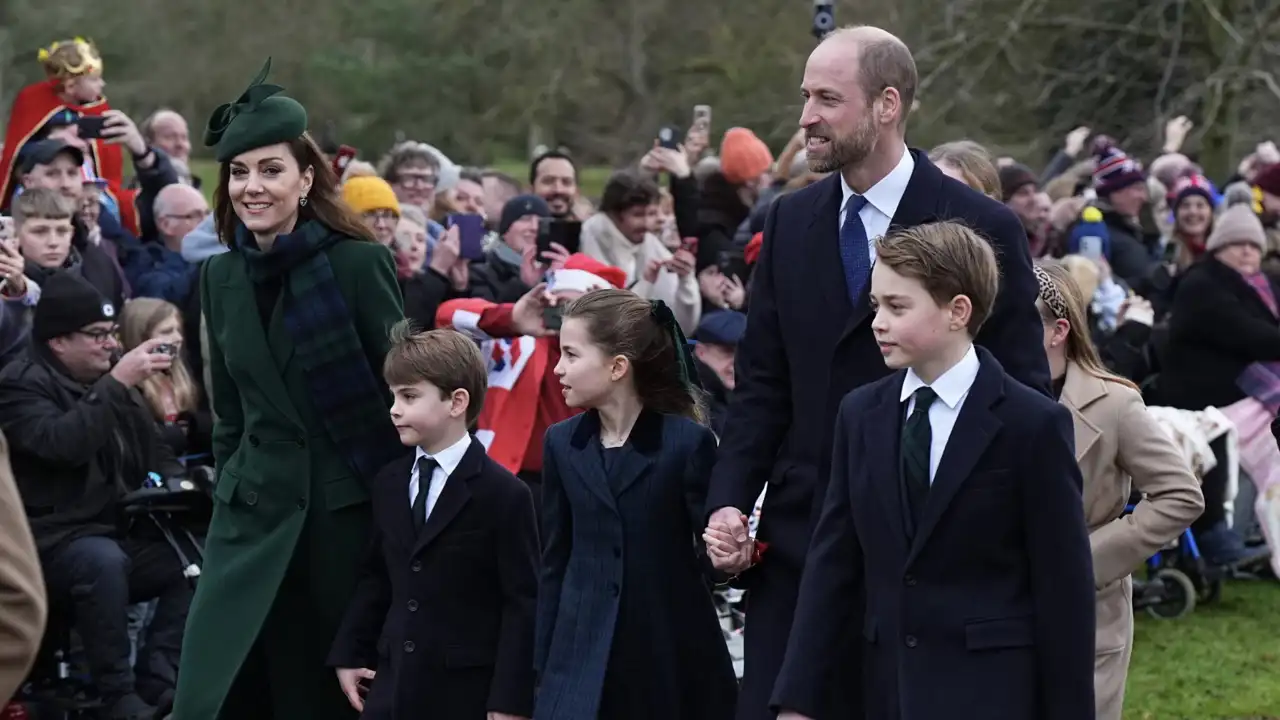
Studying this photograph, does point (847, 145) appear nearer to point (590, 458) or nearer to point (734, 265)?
point (590, 458)

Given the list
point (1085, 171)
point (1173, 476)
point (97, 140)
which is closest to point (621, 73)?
point (1085, 171)

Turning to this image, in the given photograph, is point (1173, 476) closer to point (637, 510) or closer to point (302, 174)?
point (637, 510)

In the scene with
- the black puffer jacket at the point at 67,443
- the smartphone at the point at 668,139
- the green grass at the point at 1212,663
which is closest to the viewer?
the black puffer jacket at the point at 67,443

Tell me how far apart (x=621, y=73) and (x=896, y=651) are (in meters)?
22.0

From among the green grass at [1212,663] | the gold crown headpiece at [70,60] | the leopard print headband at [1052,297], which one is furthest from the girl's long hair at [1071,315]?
→ the gold crown headpiece at [70,60]

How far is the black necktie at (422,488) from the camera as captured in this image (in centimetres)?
562

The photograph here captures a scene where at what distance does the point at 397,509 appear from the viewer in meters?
5.61

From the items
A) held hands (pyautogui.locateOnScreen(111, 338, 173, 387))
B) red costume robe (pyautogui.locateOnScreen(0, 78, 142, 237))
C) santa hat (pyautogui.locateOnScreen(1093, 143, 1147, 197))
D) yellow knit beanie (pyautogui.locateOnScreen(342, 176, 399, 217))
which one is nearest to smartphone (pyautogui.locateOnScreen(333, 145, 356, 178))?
yellow knit beanie (pyautogui.locateOnScreen(342, 176, 399, 217))

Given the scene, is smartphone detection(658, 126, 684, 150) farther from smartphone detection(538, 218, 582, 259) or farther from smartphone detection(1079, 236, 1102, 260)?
smartphone detection(1079, 236, 1102, 260)

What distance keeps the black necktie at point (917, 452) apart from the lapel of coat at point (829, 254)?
499mm

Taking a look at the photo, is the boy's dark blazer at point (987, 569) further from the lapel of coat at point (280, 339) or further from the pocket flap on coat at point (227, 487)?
the pocket flap on coat at point (227, 487)

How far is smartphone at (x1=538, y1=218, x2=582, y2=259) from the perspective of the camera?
938 cm

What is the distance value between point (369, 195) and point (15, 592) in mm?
7170

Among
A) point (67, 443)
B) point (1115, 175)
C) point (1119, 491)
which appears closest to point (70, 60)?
point (67, 443)
